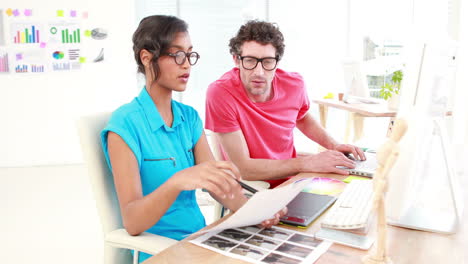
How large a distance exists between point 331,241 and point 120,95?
4.37 meters

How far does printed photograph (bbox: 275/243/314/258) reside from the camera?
0.80 m

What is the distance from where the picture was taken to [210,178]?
860 millimetres

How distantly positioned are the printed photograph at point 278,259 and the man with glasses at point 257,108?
30.9 inches

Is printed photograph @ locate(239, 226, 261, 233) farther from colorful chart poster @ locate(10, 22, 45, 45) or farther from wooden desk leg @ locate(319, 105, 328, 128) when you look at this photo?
colorful chart poster @ locate(10, 22, 45, 45)

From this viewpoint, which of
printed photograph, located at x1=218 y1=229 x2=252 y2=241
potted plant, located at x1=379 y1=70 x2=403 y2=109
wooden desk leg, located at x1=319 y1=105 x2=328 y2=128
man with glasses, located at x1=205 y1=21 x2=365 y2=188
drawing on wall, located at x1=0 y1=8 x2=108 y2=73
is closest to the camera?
printed photograph, located at x1=218 y1=229 x2=252 y2=241

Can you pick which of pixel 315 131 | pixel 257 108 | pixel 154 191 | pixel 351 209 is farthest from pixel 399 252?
pixel 315 131

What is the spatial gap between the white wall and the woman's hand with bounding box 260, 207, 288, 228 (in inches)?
161

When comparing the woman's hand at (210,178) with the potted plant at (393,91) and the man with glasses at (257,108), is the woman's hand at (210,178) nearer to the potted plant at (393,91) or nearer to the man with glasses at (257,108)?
the man with glasses at (257,108)

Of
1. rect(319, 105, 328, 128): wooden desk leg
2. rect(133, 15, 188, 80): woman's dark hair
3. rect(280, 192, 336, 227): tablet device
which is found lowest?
rect(319, 105, 328, 128): wooden desk leg

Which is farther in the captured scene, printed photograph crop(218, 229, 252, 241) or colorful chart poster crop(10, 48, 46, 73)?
colorful chart poster crop(10, 48, 46, 73)

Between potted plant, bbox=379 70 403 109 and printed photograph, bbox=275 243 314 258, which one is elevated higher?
potted plant, bbox=379 70 403 109

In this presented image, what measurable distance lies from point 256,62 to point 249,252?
3.53 ft

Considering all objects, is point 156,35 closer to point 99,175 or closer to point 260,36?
point 99,175

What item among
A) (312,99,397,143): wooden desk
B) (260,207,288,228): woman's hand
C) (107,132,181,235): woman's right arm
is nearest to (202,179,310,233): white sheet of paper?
(260,207,288,228): woman's hand
